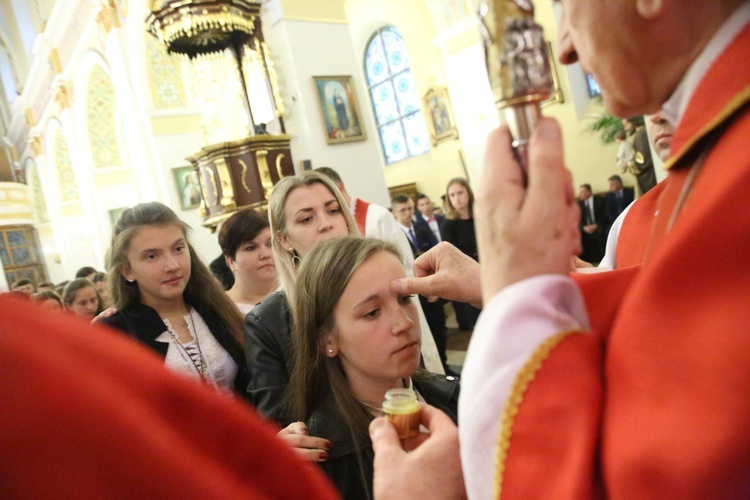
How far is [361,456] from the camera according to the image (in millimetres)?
1529

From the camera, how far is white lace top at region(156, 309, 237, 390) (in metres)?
2.37

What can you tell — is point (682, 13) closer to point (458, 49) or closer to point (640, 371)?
point (640, 371)

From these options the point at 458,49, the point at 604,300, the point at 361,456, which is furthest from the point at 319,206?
the point at 458,49

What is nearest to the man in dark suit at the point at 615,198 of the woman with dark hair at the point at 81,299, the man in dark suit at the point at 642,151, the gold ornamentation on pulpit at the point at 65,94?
the man in dark suit at the point at 642,151

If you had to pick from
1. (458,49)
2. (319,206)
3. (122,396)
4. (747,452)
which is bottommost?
(747,452)

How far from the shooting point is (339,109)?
6699 millimetres

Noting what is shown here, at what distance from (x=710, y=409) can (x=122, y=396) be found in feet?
1.80

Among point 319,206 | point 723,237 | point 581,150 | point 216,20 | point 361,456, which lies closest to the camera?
point 723,237

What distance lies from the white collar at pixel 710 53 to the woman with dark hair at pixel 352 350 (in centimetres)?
110

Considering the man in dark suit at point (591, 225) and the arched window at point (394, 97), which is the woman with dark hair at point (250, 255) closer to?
the man in dark suit at point (591, 225)

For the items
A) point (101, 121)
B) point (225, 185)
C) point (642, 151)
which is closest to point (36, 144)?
point (101, 121)

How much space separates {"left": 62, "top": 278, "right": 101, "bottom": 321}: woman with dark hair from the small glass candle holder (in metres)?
4.19

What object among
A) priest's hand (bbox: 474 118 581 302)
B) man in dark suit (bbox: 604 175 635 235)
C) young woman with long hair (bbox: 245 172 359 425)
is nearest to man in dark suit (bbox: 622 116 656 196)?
man in dark suit (bbox: 604 175 635 235)

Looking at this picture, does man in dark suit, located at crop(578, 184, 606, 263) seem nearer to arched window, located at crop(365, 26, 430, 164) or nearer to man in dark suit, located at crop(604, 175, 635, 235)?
man in dark suit, located at crop(604, 175, 635, 235)
